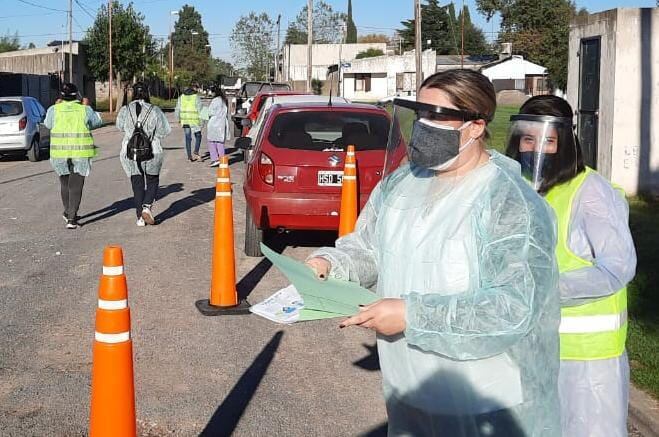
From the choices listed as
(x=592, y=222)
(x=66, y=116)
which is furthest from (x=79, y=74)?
(x=592, y=222)

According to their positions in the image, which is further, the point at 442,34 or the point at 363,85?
the point at 442,34

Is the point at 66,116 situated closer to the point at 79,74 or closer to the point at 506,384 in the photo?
the point at 506,384

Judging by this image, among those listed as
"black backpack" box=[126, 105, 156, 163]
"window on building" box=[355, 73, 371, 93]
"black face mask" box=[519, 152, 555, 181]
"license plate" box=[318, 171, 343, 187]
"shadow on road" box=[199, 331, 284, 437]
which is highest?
"window on building" box=[355, 73, 371, 93]

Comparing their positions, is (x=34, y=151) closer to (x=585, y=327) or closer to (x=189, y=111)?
(x=189, y=111)

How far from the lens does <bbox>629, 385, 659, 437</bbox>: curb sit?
493 centimetres

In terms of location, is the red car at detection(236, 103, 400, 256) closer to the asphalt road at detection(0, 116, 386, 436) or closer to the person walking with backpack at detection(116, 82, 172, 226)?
the asphalt road at detection(0, 116, 386, 436)

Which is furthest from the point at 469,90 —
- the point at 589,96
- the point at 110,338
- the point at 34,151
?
the point at 34,151

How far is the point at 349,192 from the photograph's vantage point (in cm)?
885

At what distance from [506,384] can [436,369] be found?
199mm

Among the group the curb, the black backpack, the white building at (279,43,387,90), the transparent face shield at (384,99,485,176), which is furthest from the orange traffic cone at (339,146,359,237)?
the white building at (279,43,387,90)

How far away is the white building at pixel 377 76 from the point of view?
8469 cm

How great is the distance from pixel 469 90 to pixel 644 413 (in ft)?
10.5

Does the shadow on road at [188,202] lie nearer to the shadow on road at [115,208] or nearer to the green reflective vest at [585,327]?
the shadow on road at [115,208]

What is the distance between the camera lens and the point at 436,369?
8.36 feet
